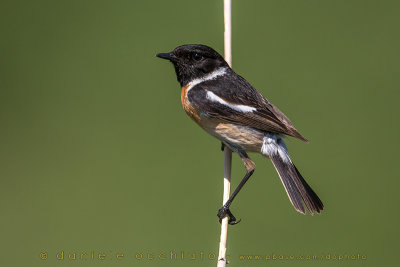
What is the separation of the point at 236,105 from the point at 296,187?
770 millimetres

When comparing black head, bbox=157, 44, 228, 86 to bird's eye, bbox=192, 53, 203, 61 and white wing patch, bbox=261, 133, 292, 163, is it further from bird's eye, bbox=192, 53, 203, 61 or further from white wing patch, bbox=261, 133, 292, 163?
white wing patch, bbox=261, 133, 292, 163

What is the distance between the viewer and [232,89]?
4.50 m

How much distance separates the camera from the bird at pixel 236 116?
4352mm

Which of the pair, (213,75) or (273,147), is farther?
(213,75)

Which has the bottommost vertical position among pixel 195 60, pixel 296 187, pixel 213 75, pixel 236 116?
pixel 296 187

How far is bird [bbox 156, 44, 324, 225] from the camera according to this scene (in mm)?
4352

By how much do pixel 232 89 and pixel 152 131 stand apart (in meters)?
2.00

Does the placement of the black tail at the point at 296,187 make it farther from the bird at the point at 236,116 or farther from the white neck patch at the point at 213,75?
the white neck patch at the point at 213,75

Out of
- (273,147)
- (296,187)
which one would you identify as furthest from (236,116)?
(296,187)

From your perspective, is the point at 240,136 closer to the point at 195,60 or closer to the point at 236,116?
the point at 236,116

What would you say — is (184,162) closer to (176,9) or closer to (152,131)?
(152,131)

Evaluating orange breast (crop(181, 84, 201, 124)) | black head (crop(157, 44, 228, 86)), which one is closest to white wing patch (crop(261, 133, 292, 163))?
orange breast (crop(181, 84, 201, 124))

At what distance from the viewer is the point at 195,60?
15.2 feet

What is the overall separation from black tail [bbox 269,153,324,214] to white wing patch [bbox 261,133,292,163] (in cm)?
2
